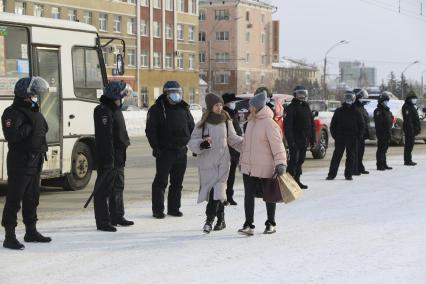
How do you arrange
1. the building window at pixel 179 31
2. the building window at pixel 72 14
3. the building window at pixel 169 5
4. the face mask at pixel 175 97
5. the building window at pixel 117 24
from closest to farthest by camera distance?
1. the face mask at pixel 175 97
2. the building window at pixel 72 14
3. the building window at pixel 117 24
4. the building window at pixel 169 5
5. the building window at pixel 179 31

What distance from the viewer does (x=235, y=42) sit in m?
103

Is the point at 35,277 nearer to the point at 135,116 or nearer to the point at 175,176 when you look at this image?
the point at 175,176

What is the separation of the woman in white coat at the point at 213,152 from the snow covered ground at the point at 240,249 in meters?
0.37

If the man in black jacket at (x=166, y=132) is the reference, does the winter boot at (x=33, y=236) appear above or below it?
below

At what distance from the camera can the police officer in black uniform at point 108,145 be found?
967 centimetres

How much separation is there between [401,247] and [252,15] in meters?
98.0

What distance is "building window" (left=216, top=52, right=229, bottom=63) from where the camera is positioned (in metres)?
104

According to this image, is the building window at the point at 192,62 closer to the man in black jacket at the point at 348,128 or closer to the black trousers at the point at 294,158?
the man in black jacket at the point at 348,128

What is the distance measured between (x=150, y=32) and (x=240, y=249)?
220 feet

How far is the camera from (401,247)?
859 centimetres

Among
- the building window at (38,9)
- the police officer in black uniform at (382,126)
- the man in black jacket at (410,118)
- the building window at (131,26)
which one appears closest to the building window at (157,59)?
the building window at (131,26)

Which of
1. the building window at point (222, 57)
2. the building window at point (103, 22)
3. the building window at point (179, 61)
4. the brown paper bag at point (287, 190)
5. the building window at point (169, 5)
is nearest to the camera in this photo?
the brown paper bag at point (287, 190)

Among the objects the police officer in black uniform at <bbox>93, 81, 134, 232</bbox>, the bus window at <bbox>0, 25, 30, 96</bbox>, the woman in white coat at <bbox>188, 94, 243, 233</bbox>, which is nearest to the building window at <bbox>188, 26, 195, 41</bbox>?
the bus window at <bbox>0, 25, 30, 96</bbox>

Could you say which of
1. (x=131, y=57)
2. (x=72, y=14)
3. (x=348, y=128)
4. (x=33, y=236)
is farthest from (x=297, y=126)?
(x=131, y=57)
